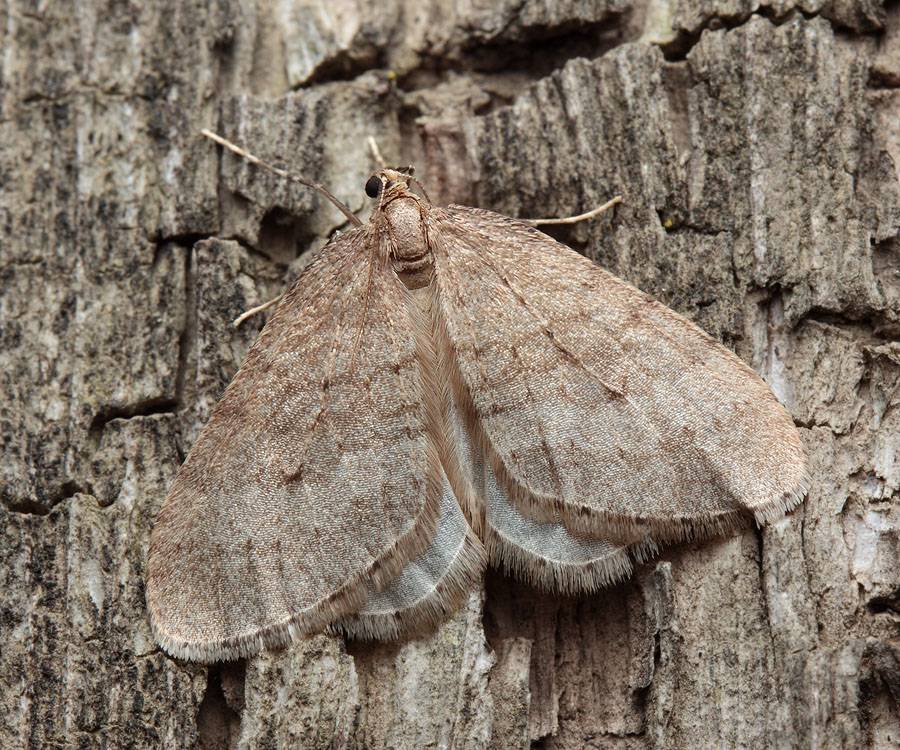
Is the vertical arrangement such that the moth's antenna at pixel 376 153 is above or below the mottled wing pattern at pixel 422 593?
above

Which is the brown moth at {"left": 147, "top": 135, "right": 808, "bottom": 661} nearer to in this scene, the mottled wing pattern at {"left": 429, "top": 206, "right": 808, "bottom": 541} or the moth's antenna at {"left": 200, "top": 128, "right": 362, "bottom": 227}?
the mottled wing pattern at {"left": 429, "top": 206, "right": 808, "bottom": 541}

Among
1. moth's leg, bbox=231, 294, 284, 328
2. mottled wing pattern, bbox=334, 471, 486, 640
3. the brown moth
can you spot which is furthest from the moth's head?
mottled wing pattern, bbox=334, 471, 486, 640

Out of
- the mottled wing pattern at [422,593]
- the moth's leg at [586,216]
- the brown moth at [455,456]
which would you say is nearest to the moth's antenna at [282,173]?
the brown moth at [455,456]

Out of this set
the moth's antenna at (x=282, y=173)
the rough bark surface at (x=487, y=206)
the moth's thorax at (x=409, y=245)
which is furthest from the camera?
the moth's antenna at (x=282, y=173)

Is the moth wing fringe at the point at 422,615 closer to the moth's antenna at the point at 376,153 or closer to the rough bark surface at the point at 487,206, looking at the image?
the rough bark surface at the point at 487,206

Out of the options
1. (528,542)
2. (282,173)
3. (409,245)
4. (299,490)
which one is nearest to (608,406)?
(528,542)

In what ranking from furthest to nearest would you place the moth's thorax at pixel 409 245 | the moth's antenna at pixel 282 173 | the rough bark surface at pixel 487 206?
the moth's antenna at pixel 282 173
the moth's thorax at pixel 409 245
the rough bark surface at pixel 487 206

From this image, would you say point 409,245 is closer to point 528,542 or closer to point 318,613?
point 528,542

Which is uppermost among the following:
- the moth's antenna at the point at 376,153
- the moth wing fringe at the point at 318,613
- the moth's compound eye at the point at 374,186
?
the moth's antenna at the point at 376,153
